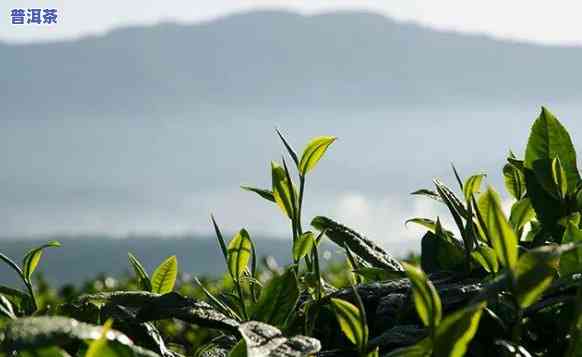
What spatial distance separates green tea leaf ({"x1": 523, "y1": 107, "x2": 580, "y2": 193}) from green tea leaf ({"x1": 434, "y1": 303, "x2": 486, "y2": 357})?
50 cm

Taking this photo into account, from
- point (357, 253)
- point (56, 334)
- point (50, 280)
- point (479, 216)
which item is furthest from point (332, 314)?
point (50, 280)

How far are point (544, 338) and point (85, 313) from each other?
22.7 inches

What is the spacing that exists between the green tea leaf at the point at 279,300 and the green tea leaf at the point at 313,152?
0.72 ft

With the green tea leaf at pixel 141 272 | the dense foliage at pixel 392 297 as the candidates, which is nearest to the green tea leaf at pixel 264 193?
the dense foliage at pixel 392 297

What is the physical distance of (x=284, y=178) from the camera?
4.38 feet

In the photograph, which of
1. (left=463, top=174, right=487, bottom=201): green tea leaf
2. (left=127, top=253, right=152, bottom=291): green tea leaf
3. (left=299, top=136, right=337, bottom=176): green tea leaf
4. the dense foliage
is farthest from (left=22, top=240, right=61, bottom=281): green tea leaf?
(left=463, top=174, right=487, bottom=201): green tea leaf

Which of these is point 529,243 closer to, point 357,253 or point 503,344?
point 357,253

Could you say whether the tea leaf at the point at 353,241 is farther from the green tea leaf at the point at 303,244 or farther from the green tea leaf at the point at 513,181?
the green tea leaf at the point at 513,181

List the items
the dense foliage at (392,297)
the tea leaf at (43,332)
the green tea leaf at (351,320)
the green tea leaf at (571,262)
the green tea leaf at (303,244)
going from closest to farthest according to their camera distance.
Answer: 1. the tea leaf at (43,332)
2. the dense foliage at (392,297)
3. the green tea leaf at (351,320)
4. the green tea leaf at (571,262)
5. the green tea leaf at (303,244)

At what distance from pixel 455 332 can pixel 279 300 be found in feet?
1.22

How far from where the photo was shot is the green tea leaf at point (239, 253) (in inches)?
51.3

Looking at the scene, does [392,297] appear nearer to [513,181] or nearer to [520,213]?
[520,213]

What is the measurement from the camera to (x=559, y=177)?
4.17 feet

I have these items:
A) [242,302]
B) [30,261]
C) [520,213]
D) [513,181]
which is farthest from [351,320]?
[513,181]
